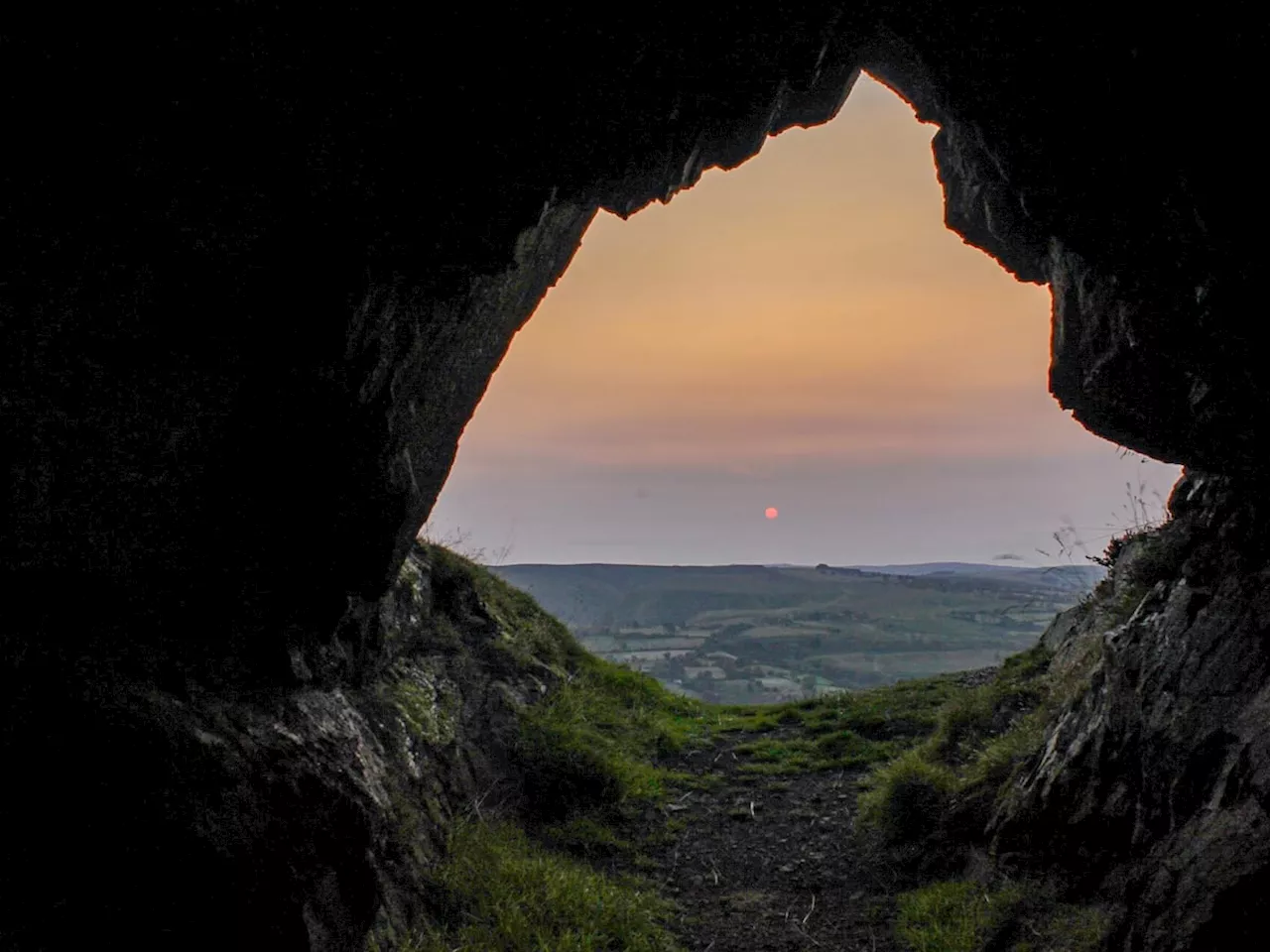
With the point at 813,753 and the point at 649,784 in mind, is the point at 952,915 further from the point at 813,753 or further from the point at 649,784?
the point at 813,753

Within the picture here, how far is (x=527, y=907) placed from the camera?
7.09 m

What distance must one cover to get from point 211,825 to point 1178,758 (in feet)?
24.1

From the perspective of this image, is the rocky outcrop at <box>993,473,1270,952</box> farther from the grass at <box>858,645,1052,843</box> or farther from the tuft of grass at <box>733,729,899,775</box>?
the tuft of grass at <box>733,729,899,775</box>

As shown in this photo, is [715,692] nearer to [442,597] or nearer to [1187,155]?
[442,597]

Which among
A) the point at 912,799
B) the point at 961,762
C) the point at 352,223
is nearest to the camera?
the point at 352,223

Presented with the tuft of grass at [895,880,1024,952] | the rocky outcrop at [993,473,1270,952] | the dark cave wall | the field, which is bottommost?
the field

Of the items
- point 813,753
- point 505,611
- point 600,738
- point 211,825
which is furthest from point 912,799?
point 505,611

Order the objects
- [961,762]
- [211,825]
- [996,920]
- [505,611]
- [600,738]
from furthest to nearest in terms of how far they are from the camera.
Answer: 1. [505,611]
2. [600,738]
3. [961,762]
4. [996,920]
5. [211,825]

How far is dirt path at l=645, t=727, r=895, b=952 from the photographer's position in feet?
24.6

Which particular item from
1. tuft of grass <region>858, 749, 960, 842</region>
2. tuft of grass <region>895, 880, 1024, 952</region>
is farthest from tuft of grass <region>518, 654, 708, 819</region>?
tuft of grass <region>895, 880, 1024, 952</region>

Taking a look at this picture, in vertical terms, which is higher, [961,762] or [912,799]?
[961,762]

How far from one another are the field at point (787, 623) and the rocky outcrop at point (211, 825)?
52446 mm

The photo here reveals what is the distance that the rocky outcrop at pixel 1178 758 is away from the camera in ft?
16.0

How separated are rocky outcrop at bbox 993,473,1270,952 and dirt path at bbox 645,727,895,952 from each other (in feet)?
6.11
